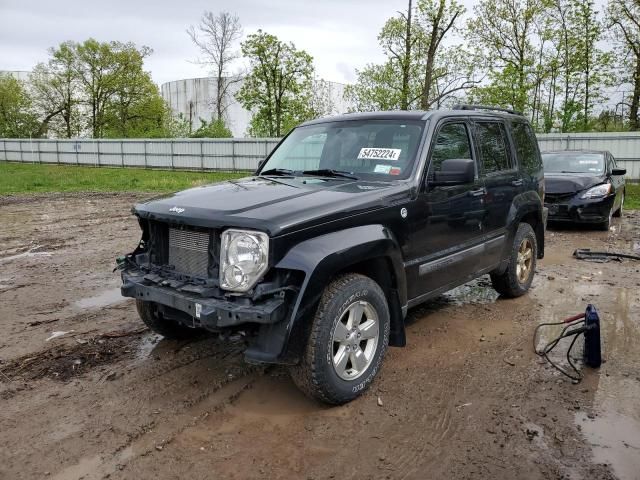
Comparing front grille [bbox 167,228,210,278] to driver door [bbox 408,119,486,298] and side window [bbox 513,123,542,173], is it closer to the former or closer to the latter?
driver door [bbox 408,119,486,298]

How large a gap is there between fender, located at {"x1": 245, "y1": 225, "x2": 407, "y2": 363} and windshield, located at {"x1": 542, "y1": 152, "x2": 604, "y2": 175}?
29.2ft

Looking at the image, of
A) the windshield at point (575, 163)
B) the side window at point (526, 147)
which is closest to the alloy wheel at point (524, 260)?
the side window at point (526, 147)

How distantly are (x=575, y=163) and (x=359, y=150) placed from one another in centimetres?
851

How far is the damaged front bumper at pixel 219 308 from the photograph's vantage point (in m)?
2.99

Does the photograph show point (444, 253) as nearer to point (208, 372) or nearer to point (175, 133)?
point (208, 372)

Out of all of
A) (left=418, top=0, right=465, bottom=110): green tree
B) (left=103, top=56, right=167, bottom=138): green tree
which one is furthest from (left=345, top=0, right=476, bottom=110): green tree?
(left=103, top=56, right=167, bottom=138): green tree

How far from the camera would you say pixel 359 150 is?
4.35 m

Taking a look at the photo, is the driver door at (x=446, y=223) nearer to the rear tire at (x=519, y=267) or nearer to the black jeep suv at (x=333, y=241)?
the black jeep suv at (x=333, y=241)

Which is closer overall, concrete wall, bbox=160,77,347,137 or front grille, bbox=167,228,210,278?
front grille, bbox=167,228,210,278

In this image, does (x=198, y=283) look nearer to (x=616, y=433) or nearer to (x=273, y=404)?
(x=273, y=404)

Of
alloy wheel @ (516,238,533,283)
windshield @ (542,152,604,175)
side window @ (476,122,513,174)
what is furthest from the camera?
windshield @ (542,152,604,175)

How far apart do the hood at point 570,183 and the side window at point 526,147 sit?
4.38 meters

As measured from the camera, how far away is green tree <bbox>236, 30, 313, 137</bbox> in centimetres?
2888

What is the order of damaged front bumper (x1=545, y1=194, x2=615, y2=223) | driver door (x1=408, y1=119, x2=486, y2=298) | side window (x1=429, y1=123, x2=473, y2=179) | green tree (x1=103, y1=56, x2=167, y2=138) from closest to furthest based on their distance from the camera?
1. driver door (x1=408, y1=119, x2=486, y2=298)
2. side window (x1=429, y1=123, x2=473, y2=179)
3. damaged front bumper (x1=545, y1=194, x2=615, y2=223)
4. green tree (x1=103, y1=56, x2=167, y2=138)
